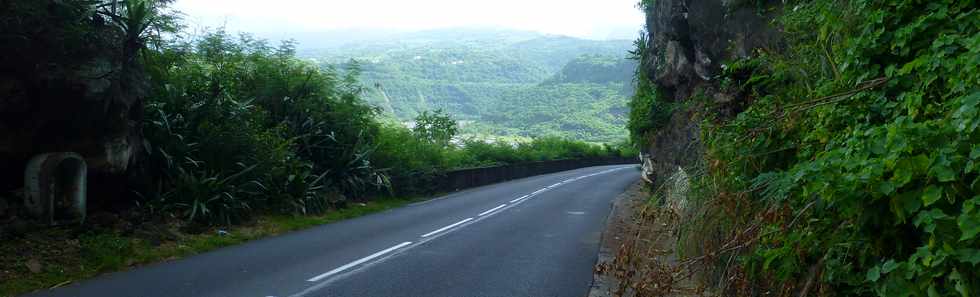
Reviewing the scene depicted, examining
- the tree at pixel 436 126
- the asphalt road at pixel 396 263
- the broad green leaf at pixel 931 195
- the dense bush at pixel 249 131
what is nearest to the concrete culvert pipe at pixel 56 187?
the dense bush at pixel 249 131

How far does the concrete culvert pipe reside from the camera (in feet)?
35.3

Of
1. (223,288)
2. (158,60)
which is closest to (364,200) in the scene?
(158,60)

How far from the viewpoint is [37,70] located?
1062 cm

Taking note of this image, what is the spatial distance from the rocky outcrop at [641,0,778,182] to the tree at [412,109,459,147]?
18535 mm

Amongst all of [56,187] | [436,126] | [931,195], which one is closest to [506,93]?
[436,126]

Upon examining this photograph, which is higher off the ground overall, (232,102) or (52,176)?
(232,102)

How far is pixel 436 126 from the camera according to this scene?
39.2m

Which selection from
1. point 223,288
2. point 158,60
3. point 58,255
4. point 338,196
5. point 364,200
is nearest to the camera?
point 223,288

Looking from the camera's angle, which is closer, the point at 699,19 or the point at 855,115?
A: the point at 855,115

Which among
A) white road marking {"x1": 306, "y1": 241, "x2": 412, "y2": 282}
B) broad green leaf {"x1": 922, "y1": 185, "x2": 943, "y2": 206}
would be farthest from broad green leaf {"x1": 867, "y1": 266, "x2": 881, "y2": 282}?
white road marking {"x1": 306, "y1": 241, "x2": 412, "y2": 282}

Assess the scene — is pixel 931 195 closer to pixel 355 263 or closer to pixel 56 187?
pixel 355 263

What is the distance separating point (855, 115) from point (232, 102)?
13.7 meters

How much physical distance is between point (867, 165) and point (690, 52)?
1171 cm

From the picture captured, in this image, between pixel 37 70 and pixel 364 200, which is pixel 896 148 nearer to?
pixel 37 70
